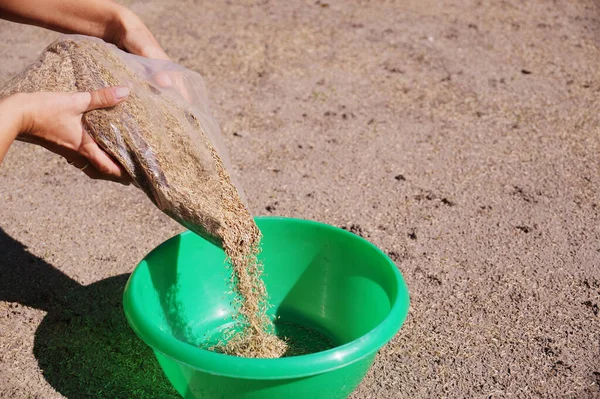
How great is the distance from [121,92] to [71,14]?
1.89 ft

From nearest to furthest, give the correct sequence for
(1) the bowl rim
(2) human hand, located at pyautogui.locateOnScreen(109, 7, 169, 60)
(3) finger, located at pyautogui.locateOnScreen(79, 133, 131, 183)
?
(1) the bowl rim < (3) finger, located at pyautogui.locateOnScreen(79, 133, 131, 183) < (2) human hand, located at pyautogui.locateOnScreen(109, 7, 169, 60)

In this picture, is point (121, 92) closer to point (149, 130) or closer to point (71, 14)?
point (149, 130)

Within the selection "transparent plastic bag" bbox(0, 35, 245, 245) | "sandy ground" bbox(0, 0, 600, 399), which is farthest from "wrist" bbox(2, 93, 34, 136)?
"sandy ground" bbox(0, 0, 600, 399)

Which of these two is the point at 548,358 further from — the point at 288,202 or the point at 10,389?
the point at 10,389

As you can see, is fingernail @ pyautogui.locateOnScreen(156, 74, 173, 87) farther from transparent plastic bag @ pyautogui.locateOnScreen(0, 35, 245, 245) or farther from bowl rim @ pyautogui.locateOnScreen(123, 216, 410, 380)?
bowl rim @ pyautogui.locateOnScreen(123, 216, 410, 380)

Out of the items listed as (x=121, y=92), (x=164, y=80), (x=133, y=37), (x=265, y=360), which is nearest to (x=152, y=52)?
(x=133, y=37)

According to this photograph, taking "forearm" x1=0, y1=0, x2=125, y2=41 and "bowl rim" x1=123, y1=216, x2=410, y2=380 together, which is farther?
"forearm" x1=0, y1=0, x2=125, y2=41

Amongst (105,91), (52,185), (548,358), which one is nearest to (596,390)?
(548,358)

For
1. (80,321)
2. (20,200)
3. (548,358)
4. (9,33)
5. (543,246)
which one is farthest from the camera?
(9,33)

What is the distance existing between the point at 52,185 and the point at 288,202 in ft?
3.45

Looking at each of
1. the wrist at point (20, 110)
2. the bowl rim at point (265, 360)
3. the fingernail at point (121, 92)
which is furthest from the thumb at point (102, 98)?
the bowl rim at point (265, 360)

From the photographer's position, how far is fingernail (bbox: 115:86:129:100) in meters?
1.77

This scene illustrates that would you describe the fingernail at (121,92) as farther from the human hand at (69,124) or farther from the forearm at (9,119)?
the forearm at (9,119)

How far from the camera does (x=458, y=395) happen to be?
6.69 ft
